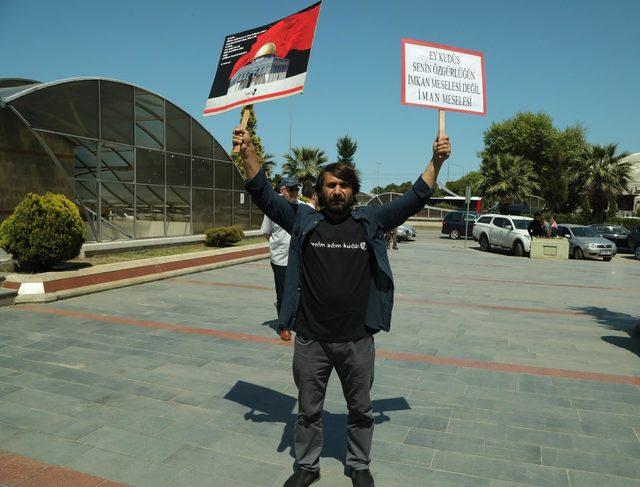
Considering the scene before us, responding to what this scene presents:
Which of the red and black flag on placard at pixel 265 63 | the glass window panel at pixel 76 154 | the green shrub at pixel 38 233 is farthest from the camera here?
the glass window panel at pixel 76 154

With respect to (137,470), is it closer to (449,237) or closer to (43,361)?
(43,361)

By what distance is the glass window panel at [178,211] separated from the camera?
17.9m

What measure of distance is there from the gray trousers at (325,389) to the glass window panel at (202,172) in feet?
55.7

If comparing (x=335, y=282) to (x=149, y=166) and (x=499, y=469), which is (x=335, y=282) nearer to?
(x=499, y=469)

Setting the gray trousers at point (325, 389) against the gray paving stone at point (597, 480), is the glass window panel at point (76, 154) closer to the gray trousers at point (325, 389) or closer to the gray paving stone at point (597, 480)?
the gray trousers at point (325, 389)

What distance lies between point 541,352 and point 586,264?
1383 centimetres

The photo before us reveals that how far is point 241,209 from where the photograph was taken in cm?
2191

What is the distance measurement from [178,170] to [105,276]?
8.82 meters

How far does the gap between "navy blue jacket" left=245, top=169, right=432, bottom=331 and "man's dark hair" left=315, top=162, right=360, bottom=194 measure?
0.15 meters

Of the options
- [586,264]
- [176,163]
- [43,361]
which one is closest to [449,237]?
[586,264]

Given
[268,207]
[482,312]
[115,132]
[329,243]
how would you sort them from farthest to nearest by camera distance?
[115,132], [482,312], [268,207], [329,243]

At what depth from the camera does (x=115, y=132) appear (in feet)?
50.8

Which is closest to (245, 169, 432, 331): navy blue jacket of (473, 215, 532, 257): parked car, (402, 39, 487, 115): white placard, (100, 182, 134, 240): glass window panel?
(402, 39, 487, 115): white placard

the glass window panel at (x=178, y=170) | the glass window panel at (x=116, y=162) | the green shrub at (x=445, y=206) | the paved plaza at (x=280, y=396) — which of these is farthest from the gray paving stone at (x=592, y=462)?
the green shrub at (x=445, y=206)
